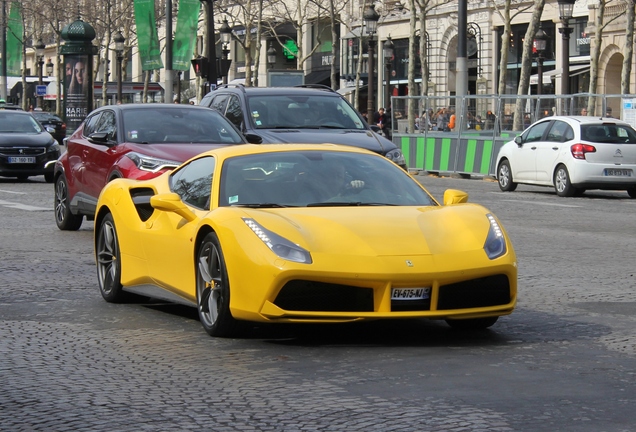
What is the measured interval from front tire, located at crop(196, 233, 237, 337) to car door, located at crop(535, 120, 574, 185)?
17.2m

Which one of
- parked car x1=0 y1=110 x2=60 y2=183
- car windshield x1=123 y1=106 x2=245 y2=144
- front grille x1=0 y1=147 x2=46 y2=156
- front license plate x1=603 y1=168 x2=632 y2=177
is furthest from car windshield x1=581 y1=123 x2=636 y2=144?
front grille x1=0 y1=147 x2=46 y2=156

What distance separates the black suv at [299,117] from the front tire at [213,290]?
1038 cm

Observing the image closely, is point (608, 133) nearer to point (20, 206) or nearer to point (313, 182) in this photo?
point (20, 206)

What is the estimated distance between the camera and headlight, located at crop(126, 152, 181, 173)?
14.4 meters

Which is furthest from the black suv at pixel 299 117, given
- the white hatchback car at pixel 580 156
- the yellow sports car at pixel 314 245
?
the yellow sports car at pixel 314 245

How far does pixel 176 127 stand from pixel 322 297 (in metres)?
8.66

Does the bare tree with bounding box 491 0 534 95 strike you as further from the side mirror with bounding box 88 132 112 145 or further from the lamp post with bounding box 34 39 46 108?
the lamp post with bounding box 34 39 46 108

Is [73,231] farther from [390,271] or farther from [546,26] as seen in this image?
Result: [546,26]

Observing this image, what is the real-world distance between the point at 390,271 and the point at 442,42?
5752cm

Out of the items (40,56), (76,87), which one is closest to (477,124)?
(76,87)

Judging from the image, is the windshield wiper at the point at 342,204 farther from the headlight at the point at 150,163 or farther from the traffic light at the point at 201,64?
the traffic light at the point at 201,64

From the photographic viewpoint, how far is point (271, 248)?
23.9 ft

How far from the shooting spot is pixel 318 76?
7894cm

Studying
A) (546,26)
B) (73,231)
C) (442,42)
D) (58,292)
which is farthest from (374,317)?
(442,42)
